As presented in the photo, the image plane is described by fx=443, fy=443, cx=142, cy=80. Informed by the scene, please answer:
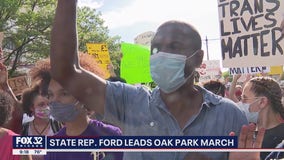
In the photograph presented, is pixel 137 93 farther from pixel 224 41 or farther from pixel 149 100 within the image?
pixel 224 41

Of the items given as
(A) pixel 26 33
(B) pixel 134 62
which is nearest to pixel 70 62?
(B) pixel 134 62

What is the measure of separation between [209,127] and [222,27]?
1368 millimetres

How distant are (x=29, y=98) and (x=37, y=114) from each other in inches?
6.1

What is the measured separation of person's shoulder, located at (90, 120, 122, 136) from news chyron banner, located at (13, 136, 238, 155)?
1.4 inches

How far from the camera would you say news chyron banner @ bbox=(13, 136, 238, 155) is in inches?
63.9

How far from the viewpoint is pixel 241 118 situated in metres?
1.60

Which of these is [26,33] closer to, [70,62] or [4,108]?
[4,108]

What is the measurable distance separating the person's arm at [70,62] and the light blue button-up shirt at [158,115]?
0.05 meters

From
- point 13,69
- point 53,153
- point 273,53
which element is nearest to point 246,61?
point 273,53

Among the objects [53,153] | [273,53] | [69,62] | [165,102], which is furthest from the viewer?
[273,53]

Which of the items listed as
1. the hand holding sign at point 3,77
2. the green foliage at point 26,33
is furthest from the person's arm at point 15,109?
the green foliage at point 26,33

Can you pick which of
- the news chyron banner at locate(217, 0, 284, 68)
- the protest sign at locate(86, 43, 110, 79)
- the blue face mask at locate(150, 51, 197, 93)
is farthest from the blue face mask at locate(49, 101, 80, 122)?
the protest sign at locate(86, 43, 110, 79)

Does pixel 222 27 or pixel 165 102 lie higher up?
pixel 222 27

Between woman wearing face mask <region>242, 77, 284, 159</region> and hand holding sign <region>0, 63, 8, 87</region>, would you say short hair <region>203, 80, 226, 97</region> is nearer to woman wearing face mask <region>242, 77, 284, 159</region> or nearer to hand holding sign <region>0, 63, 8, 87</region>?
woman wearing face mask <region>242, 77, 284, 159</region>
